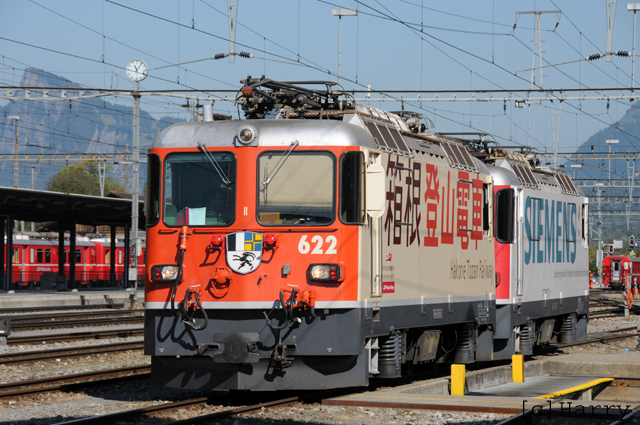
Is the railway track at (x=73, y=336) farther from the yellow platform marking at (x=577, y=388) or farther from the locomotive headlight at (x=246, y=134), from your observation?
the yellow platform marking at (x=577, y=388)

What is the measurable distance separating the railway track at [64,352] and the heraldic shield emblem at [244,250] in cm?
715

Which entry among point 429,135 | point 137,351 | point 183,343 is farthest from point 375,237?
point 137,351

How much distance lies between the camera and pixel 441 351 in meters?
14.1

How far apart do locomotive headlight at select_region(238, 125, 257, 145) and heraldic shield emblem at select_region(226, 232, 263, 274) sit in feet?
3.62

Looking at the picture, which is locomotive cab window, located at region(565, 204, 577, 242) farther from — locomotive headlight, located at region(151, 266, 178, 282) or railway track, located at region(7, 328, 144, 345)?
locomotive headlight, located at region(151, 266, 178, 282)

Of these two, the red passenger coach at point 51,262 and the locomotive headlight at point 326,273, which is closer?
the locomotive headlight at point 326,273

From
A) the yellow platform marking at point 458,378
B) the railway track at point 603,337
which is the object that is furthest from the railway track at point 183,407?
the railway track at point 603,337

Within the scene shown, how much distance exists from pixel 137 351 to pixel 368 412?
29.7 ft

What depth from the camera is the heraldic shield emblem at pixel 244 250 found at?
10.4 meters

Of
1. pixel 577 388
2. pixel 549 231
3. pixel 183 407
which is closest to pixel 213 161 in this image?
pixel 183 407

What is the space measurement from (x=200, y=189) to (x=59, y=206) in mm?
25777

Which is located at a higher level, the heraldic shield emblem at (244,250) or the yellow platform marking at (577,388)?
the heraldic shield emblem at (244,250)

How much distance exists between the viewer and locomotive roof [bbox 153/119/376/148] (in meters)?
10.6

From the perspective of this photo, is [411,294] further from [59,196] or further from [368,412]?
[59,196]
